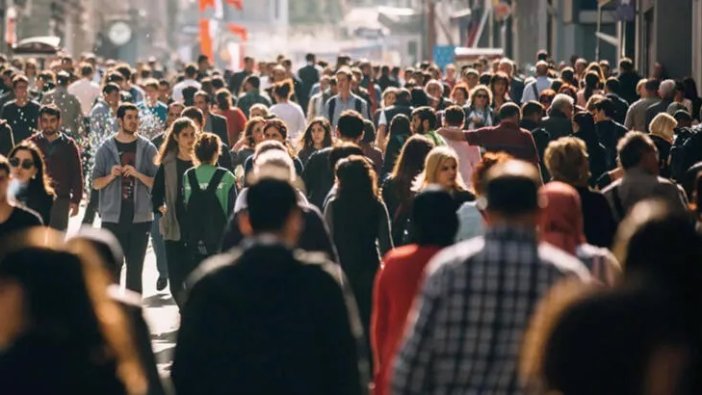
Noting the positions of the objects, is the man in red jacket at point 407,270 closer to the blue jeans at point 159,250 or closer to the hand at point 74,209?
the hand at point 74,209

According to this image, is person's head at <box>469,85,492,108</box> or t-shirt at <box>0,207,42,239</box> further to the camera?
person's head at <box>469,85,492,108</box>

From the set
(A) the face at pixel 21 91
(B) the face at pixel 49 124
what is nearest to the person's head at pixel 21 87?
(A) the face at pixel 21 91

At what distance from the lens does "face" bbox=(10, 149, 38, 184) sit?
43.5 feet

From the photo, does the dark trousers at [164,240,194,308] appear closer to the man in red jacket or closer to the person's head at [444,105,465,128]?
the person's head at [444,105,465,128]

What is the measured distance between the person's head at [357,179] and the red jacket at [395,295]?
3.44 meters

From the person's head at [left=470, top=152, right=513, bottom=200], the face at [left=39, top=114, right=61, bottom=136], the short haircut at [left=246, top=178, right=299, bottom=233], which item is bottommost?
the face at [left=39, top=114, right=61, bottom=136]

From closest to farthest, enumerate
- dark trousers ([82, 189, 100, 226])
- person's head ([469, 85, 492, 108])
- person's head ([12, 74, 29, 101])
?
dark trousers ([82, 189, 100, 226]) → person's head ([469, 85, 492, 108]) → person's head ([12, 74, 29, 101])

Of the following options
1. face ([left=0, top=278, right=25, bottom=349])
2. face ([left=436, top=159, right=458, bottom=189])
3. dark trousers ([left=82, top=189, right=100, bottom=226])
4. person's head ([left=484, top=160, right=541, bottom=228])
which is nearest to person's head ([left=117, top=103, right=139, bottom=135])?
dark trousers ([left=82, top=189, right=100, bottom=226])

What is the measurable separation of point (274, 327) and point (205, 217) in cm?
762

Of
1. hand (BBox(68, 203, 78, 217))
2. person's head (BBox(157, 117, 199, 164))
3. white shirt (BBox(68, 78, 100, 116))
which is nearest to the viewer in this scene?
person's head (BBox(157, 117, 199, 164))

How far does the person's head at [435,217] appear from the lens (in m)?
8.12

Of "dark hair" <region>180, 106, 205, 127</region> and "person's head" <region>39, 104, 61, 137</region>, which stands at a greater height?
"person's head" <region>39, 104, 61, 137</region>

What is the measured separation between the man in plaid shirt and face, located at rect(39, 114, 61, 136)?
1018cm

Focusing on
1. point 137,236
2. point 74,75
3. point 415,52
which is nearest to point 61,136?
point 137,236
